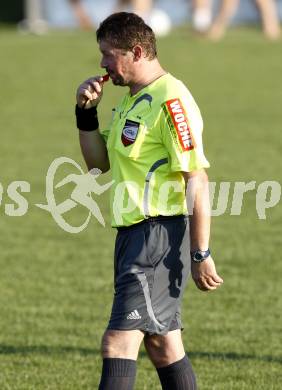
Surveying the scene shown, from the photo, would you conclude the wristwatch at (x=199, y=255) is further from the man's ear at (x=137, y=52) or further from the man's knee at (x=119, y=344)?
the man's ear at (x=137, y=52)

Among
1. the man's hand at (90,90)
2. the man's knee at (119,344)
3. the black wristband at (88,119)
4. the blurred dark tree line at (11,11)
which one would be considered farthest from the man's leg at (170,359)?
the blurred dark tree line at (11,11)

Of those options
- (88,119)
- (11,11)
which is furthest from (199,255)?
(11,11)

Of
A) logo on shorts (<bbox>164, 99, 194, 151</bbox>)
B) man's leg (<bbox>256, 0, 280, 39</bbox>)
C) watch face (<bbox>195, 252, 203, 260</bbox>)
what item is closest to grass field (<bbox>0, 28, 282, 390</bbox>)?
watch face (<bbox>195, 252, 203, 260</bbox>)

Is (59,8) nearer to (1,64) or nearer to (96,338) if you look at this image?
(1,64)

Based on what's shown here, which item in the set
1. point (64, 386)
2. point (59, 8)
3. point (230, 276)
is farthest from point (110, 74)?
point (59, 8)

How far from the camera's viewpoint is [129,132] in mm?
5008

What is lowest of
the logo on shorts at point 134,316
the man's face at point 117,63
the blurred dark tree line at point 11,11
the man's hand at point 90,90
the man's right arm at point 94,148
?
the logo on shorts at point 134,316

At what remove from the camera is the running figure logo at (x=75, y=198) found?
37.2 feet

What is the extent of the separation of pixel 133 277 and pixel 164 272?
144 millimetres

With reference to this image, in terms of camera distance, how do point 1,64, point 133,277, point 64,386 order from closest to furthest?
point 133,277, point 64,386, point 1,64

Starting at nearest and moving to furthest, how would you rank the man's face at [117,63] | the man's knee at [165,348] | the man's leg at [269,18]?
the man's face at [117,63], the man's knee at [165,348], the man's leg at [269,18]

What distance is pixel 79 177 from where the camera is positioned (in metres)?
13.6

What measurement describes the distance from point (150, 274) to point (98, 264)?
14.9 feet

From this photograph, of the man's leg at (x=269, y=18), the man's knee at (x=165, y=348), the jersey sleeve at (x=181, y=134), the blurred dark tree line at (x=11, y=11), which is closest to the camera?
the jersey sleeve at (x=181, y=134)
